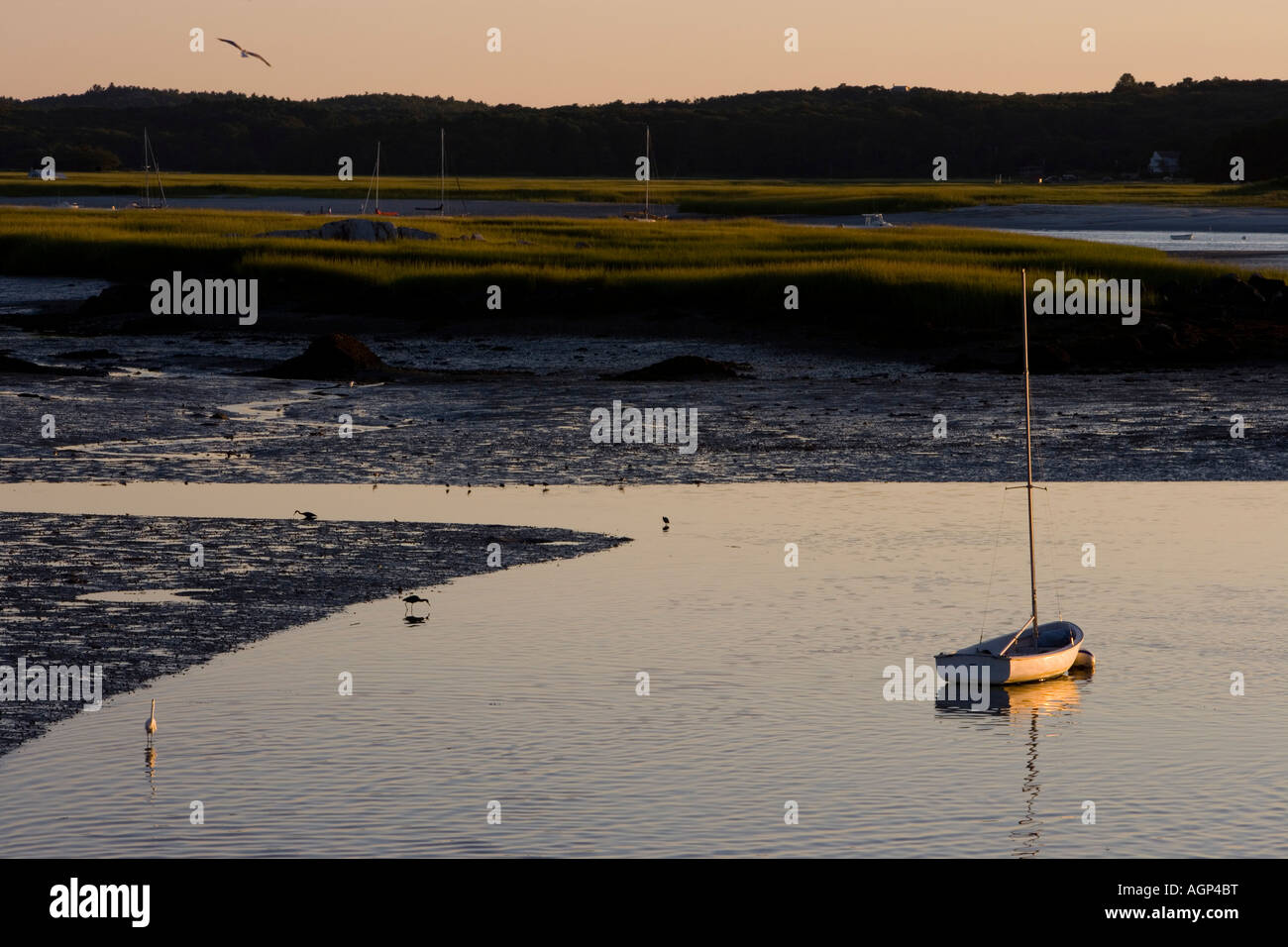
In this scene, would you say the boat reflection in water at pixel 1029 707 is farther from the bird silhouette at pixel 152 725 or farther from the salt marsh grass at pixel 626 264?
the salt marsh grass at pixel 626 264

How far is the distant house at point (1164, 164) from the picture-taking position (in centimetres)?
17600

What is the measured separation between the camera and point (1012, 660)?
14688 mm

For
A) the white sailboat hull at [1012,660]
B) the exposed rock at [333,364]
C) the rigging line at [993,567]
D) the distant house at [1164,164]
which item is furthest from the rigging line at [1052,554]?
the distant house at [1164,164]

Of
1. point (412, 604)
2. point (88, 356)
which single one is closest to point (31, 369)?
point (88, 356)

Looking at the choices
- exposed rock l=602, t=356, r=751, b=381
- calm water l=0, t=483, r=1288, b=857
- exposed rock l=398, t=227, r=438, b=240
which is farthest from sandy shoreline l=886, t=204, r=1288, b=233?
calm water l=0, t=483, r=1288, b=857

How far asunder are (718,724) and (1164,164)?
174 meters

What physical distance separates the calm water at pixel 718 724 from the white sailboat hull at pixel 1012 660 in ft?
0.63

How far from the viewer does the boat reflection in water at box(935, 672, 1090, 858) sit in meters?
13.7

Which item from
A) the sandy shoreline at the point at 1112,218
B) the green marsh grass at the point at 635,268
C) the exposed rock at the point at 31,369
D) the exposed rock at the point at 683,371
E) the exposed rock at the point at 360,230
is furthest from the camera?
the sandy shoreline at the point at 1112,218

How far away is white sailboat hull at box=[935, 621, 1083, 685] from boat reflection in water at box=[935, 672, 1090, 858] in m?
0.09

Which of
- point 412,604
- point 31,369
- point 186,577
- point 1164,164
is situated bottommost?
point 412,604

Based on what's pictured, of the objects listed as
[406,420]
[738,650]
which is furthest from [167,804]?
[406,420]

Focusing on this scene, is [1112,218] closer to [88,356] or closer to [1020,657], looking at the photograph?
[88,356]
